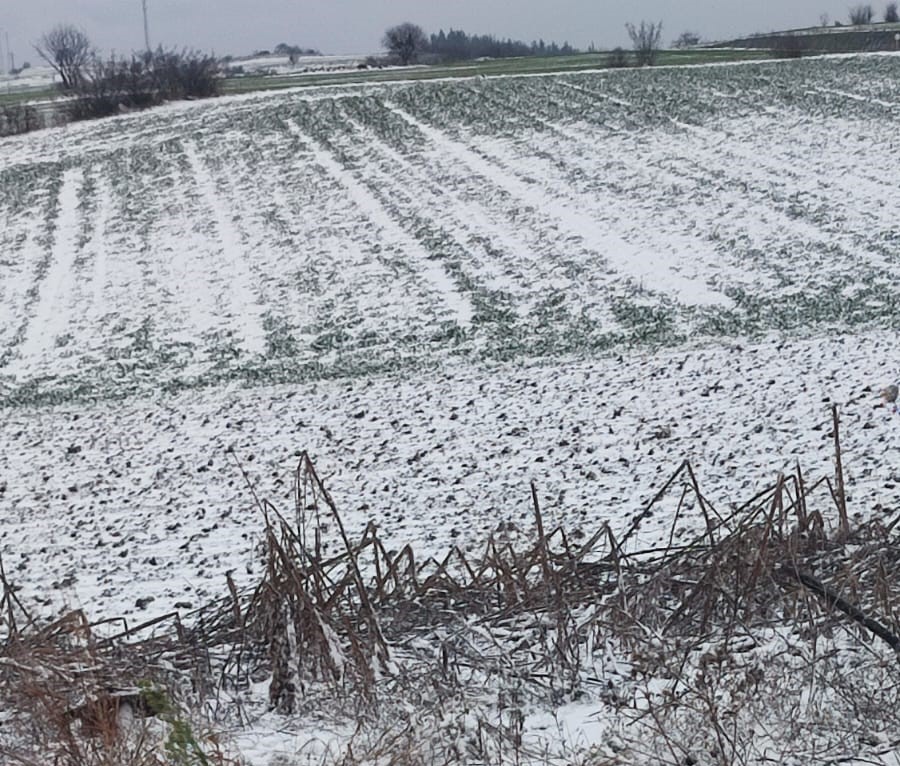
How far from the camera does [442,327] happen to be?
16.3m

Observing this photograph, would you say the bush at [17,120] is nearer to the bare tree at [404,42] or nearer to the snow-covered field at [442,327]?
the snow-covered field at [442,327]

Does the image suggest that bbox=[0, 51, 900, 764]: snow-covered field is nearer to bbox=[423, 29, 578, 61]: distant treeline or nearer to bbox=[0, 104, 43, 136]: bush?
bbox=[0, 104, 43, 136]: bush

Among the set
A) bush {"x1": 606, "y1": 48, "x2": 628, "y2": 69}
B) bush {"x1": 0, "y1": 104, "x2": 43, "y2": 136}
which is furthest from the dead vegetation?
bush {"x1": 606, "y1": 48, "x2": 628, "y2": 69}

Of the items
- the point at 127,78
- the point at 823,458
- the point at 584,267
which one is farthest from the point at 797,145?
the point at 127,78

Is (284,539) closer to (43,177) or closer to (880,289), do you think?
(880,289)

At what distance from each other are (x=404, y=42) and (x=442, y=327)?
8049 centimetres

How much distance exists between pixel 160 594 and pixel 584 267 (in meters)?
12.1

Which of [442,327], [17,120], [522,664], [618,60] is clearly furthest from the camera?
[618,60]

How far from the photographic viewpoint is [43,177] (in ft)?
111

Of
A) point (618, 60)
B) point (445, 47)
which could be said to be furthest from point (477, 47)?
point (618, 60)

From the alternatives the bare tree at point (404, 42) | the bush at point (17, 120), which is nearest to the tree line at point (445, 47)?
the bare tree at point (404, 42)

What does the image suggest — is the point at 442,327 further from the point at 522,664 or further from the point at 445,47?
the point at 445,47

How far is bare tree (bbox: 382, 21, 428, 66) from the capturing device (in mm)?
91938

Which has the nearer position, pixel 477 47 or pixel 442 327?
pixel 442 327
